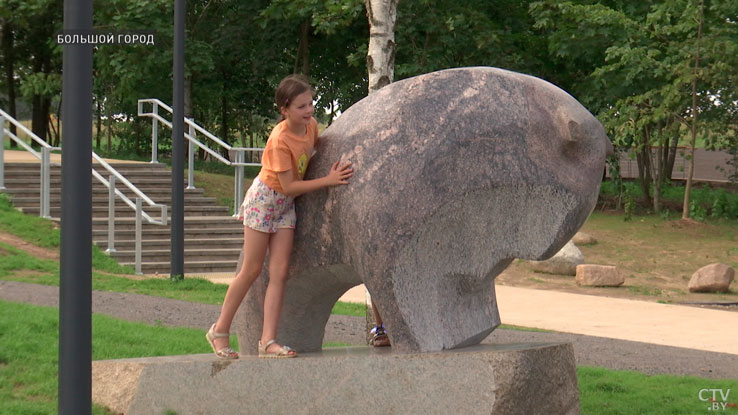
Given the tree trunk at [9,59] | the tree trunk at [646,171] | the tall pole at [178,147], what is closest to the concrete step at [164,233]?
the tall pole at [178,147]

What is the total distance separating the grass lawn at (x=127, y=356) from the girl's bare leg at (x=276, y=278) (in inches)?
44.5

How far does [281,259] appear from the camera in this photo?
5.33 meters

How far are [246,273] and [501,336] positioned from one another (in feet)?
14.2

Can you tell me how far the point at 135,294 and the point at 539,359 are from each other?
23.1 feet

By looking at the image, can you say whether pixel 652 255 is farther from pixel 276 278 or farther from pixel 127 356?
pixel 276 278

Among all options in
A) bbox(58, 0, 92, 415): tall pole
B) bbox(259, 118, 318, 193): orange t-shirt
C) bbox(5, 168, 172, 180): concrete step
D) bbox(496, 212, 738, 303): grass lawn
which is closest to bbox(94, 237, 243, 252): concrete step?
bbox(5, 168, 172, 180): concrete step

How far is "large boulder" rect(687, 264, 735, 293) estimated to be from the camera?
13.8 metres

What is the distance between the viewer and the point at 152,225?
1518cm

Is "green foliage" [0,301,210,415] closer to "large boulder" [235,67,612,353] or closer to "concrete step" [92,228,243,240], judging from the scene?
"large boulder" [235,67,612,353]

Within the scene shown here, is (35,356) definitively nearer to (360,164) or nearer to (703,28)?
(360,164)

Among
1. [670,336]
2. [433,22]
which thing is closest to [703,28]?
[433,22]

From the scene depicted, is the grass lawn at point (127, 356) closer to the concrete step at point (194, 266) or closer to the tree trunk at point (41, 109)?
the concrete step at point (194, 266)

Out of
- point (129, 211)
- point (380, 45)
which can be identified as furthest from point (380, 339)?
point (129, 211)

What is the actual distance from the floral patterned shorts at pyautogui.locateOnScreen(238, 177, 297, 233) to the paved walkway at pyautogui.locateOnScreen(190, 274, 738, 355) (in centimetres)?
542
